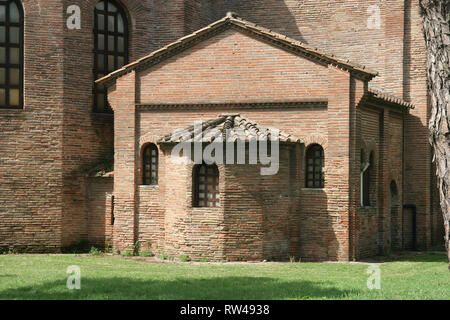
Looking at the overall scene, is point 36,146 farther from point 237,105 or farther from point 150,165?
point 237,105

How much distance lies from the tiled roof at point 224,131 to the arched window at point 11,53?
4.45 m

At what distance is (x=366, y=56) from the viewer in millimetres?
21406

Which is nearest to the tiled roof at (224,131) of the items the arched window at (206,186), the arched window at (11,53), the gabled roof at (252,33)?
the arched window at (206,186)

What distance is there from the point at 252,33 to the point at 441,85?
9604 mm

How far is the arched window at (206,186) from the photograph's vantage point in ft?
54.7

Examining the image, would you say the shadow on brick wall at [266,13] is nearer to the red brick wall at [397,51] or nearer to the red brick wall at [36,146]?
the red brick wall at [397,51]

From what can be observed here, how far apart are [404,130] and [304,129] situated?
505cm

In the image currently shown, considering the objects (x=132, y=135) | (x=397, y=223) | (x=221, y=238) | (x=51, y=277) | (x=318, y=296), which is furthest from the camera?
(x=397, y=223)

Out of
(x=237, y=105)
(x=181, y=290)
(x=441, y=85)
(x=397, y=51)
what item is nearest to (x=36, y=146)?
(x=237, y=105)

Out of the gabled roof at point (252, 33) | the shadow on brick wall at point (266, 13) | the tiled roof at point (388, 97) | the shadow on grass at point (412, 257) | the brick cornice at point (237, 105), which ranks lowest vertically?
the shadow on grass at point (412, 257)

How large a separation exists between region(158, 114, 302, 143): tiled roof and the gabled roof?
6.79ft

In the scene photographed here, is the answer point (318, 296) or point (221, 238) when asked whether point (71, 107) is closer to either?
point (221, 238)

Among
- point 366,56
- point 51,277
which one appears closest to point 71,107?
point 51,277

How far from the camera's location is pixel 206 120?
17.7m
